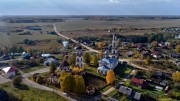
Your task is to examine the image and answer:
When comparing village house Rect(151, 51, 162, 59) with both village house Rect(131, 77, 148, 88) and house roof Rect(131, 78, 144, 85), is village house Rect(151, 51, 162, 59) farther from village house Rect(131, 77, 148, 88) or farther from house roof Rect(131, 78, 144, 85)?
village house Rect(131, 77, 148, 88)

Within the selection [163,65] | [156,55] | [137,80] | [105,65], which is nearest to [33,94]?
[105,65]

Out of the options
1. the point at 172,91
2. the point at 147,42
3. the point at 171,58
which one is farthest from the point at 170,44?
the point at 172,91

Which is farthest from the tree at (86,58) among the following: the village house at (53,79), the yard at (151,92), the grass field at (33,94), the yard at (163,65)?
the grass field at (33,94)

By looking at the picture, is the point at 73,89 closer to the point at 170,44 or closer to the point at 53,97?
the point at 53,97

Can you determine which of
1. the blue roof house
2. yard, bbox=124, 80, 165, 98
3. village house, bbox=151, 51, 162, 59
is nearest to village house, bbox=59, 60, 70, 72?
the blue roof house

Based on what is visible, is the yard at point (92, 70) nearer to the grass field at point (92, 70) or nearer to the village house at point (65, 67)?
the grass field at point (92, 70)

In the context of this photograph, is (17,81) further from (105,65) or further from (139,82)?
(139,82)
